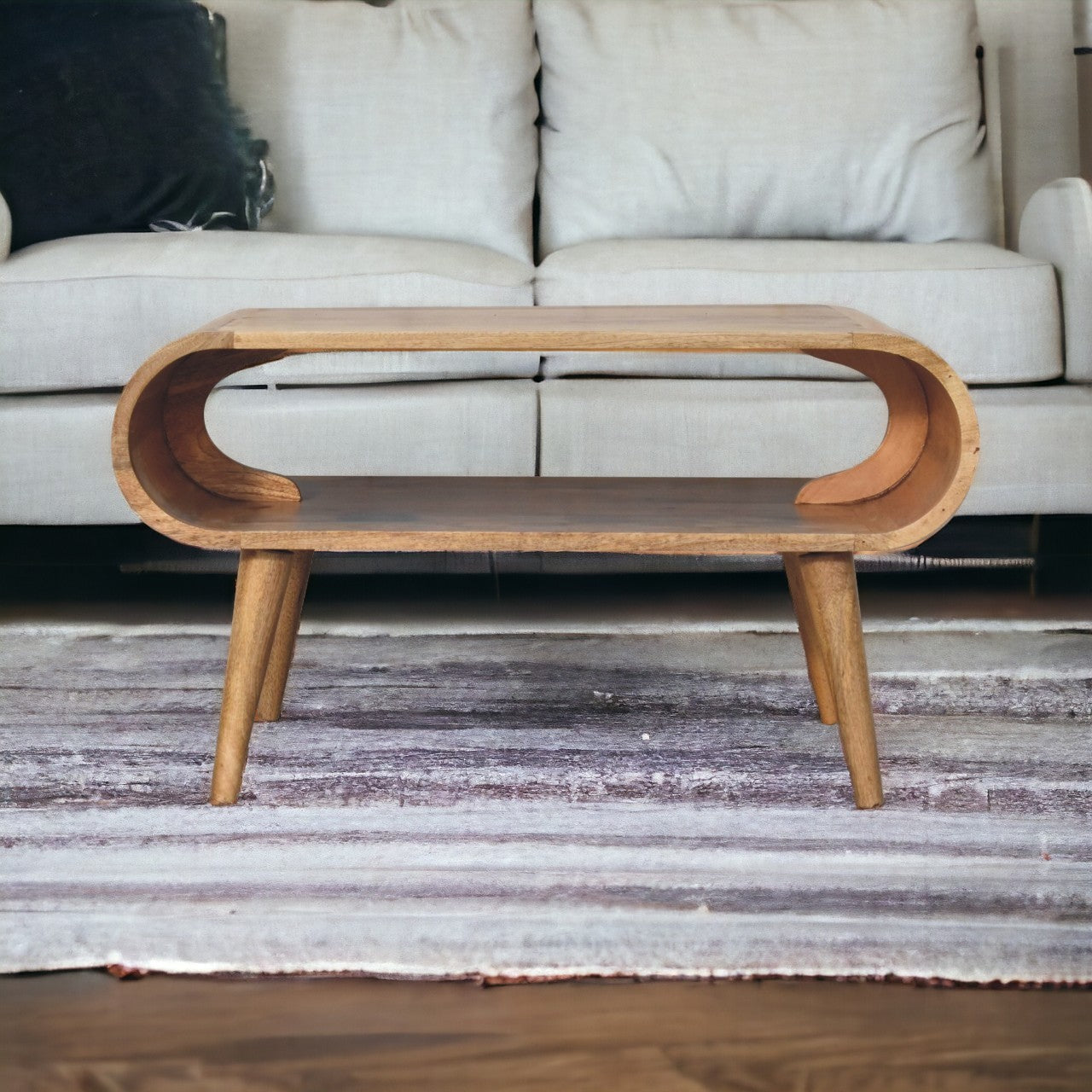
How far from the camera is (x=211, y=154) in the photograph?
203 cm

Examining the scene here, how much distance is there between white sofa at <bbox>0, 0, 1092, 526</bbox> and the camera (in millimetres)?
1664

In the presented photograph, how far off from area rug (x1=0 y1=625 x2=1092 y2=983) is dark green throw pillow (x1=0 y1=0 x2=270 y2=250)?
2.60ft

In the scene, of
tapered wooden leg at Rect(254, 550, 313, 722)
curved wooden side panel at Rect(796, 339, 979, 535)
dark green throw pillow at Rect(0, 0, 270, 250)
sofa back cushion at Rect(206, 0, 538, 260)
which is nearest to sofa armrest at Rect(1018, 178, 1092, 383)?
curved wooden side panel at Rect(796, 339, 979, 535)

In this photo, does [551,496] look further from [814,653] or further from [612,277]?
[612,277]

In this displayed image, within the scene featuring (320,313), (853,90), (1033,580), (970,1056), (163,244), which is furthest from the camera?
(853,90)

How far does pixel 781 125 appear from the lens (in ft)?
7.11

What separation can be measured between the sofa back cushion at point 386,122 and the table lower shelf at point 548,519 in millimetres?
1072

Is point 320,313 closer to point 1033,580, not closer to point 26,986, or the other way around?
point 26,986

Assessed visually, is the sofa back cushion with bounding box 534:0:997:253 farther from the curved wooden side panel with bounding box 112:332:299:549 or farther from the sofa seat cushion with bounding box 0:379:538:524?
the curved wooden side panel with bounding box 112:332:299:549

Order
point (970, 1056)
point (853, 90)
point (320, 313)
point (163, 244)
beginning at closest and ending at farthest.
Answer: point (970, 1056)
point (320, 313)
point (163, 244)
point (853, 90)

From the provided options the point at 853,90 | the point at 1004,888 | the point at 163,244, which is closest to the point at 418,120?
the point at 163,244

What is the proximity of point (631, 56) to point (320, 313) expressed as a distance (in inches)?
53.3

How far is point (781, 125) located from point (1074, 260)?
666 millimetres

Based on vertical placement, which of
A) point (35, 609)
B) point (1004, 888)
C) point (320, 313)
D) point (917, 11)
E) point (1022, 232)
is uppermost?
point (917, 11)
